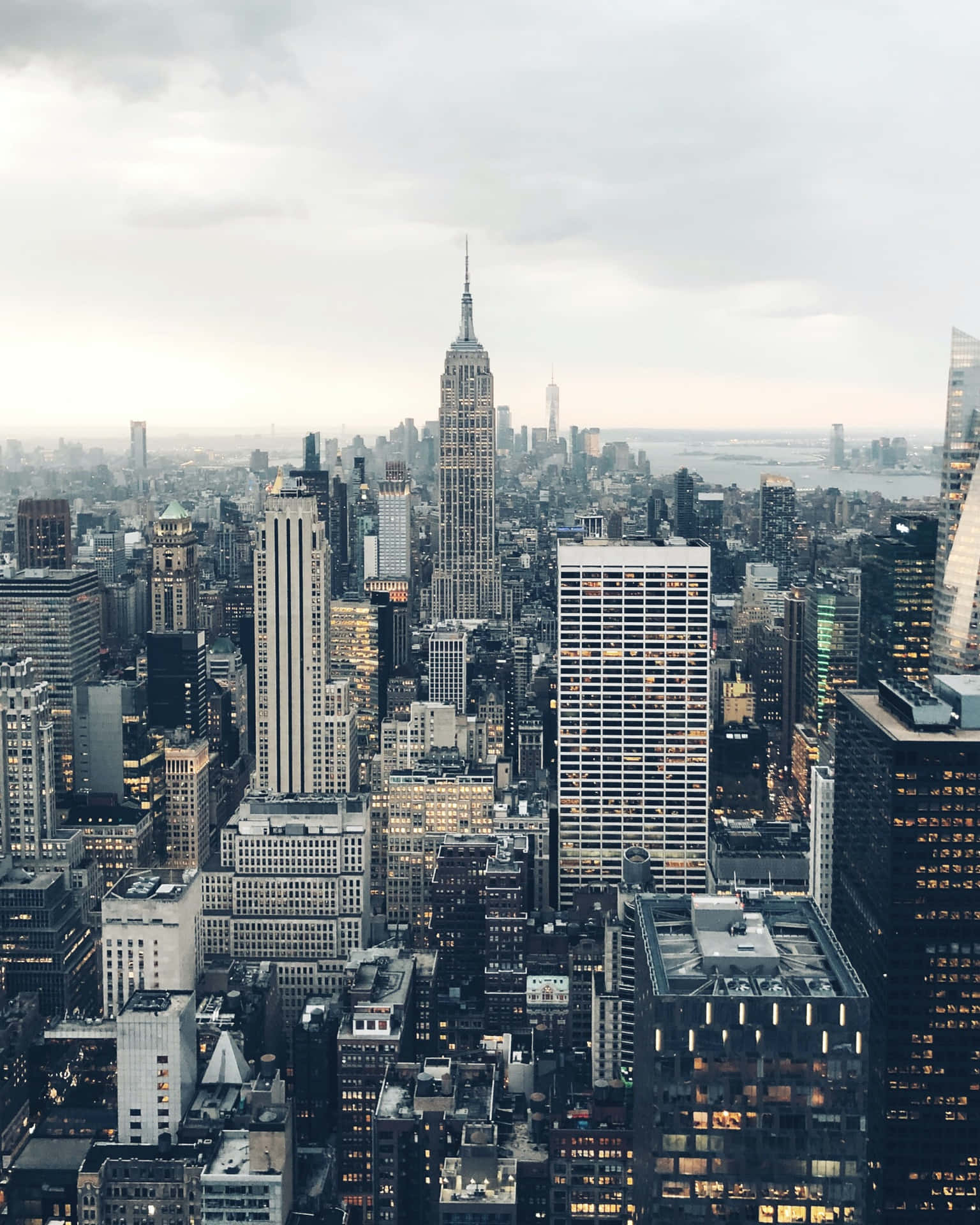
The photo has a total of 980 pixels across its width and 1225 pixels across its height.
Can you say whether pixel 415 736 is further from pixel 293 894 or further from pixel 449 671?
pixel 293 894

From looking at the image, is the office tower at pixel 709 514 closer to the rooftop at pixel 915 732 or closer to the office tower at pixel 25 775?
the office tower at pixel 25 775

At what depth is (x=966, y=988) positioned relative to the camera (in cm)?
3366

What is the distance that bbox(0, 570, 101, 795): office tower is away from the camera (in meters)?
71.0

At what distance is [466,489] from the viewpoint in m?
115

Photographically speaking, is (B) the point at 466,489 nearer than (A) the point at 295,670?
No

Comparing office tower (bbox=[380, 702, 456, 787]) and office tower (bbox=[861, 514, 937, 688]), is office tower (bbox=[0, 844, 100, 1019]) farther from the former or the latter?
office tower (bbox=[861, 514, 937, 688])

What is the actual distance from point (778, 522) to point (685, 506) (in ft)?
17.1

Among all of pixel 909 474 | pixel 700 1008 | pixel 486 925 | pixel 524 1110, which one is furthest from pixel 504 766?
pixel 700 1008

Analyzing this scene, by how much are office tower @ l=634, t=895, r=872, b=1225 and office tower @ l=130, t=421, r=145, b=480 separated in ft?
127

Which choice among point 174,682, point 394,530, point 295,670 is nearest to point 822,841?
point 295,670

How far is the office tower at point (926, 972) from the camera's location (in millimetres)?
33594

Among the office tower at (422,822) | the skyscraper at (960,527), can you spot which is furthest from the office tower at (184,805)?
the skyscraper at (960,527)

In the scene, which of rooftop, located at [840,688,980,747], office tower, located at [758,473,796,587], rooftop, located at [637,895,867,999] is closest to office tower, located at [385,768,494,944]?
office tower, located at [758,473,796,587]

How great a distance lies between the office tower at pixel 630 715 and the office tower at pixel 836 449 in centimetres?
568
